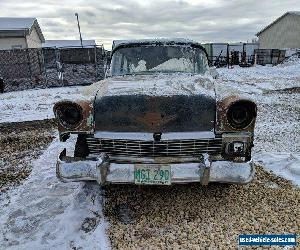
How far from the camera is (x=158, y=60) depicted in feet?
16.3

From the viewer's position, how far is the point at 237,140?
3.53m

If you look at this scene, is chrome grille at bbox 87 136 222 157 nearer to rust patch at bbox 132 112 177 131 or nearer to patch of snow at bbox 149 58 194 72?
rust patch at bbox 132 112 177 131

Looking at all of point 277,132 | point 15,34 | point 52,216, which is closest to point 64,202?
point 52,216

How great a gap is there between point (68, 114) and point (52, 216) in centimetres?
116

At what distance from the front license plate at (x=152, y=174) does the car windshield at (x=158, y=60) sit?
1.87m

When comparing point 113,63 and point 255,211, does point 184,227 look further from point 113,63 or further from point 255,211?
point 113,63

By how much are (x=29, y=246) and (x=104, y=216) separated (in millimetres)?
821

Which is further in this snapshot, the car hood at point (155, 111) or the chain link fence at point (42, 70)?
the chain link fence at point (42, 70)

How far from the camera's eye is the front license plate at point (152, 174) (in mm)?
3365

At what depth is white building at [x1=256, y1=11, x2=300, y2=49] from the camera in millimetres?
37281

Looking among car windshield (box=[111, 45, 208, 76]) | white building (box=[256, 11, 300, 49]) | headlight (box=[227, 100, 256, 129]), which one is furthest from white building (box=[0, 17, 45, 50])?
white building (box=[256, 11, 300, 49])

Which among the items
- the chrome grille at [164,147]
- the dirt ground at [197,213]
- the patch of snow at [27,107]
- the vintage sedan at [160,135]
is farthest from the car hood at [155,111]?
the patch of snow at [27,107]

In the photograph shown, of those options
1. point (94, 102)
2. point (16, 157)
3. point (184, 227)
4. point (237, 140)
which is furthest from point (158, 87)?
point (16, 157)

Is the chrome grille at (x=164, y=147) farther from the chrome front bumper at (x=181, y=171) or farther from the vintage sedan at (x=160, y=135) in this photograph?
the chrome front bumper at (x=181, y=171)
